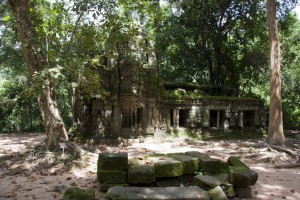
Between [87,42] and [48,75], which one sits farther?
[87,42]

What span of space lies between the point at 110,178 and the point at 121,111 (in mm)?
7641

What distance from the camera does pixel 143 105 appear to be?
13.6 meters

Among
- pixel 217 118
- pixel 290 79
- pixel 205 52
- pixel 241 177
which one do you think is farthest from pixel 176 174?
pixel 290 79

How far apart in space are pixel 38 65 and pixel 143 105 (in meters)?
5.82

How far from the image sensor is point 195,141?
1413 centimetres

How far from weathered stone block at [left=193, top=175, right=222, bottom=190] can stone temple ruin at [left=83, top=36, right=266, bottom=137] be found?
7.01 metres

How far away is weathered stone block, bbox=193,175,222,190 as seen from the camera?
533 centimetres

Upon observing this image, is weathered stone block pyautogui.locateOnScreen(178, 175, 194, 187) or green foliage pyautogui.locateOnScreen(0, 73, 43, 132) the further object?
green foliage pyautogui.locateOnScreen(0, 73, 43, 132)

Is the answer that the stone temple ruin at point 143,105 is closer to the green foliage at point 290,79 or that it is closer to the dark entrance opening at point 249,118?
the dark entrance opening at point 249,118

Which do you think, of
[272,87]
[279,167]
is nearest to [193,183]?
[279,167]

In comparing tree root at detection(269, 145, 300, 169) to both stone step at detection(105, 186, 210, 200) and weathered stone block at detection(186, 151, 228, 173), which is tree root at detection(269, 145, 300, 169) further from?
stone step at detection(105, 186, 210, 200)

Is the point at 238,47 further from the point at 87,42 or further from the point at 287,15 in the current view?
the point at 87,42

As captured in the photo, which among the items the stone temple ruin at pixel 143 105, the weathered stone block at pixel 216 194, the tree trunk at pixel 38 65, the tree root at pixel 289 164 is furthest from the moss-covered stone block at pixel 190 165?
the stone temple ruin at pixel 143 105

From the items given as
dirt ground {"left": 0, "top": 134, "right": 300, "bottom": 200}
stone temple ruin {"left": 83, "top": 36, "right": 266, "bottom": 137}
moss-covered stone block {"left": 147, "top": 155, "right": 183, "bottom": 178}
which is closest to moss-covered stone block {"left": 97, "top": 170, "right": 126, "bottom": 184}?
dirt ground {"left": 0, "top": 134, "right": 300, "bottom": 200}
